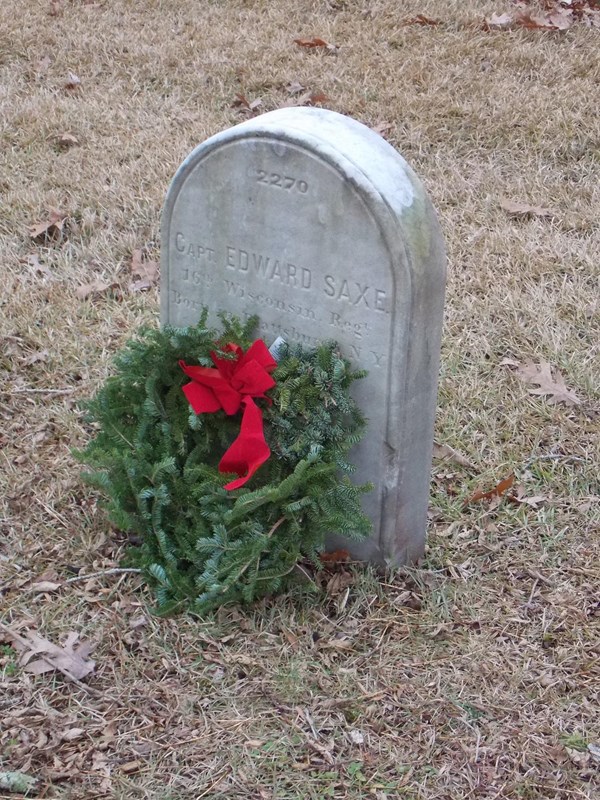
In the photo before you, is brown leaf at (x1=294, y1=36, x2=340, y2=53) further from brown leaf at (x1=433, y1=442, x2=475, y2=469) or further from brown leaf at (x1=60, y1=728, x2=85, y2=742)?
brown leaf at (x1=60, y1=728, x2=85, y2=742)

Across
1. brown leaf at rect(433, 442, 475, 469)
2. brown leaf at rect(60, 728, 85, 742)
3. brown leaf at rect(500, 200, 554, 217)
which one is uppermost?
brown leaf at rect(500, 200, 554, 217)

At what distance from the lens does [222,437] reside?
282 cm

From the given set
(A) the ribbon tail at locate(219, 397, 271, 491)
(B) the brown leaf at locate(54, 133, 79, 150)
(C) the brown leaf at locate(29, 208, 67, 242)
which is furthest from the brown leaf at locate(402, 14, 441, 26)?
(A) the ribbon tail at locate(219, 397, 271, 491)

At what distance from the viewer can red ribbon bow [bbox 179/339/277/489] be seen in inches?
105

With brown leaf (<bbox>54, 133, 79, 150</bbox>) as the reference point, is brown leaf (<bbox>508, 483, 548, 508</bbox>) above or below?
below

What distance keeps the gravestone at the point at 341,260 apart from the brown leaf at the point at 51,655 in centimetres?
84

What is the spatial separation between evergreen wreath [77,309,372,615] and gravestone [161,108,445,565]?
88 mm

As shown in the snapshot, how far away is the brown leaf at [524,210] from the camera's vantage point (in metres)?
4.89

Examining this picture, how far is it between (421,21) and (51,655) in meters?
5.66

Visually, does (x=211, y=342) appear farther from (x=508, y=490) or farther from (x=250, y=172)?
(x=508, y=490)

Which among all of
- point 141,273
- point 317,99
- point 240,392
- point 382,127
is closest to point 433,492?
point 240,392

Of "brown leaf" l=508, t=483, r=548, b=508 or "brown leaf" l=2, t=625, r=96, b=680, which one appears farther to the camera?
"brown leaf" l=508, t=483, r=548, b=508

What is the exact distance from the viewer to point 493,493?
10.6 ft

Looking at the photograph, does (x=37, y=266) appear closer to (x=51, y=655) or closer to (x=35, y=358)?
(x=35, y=358)
